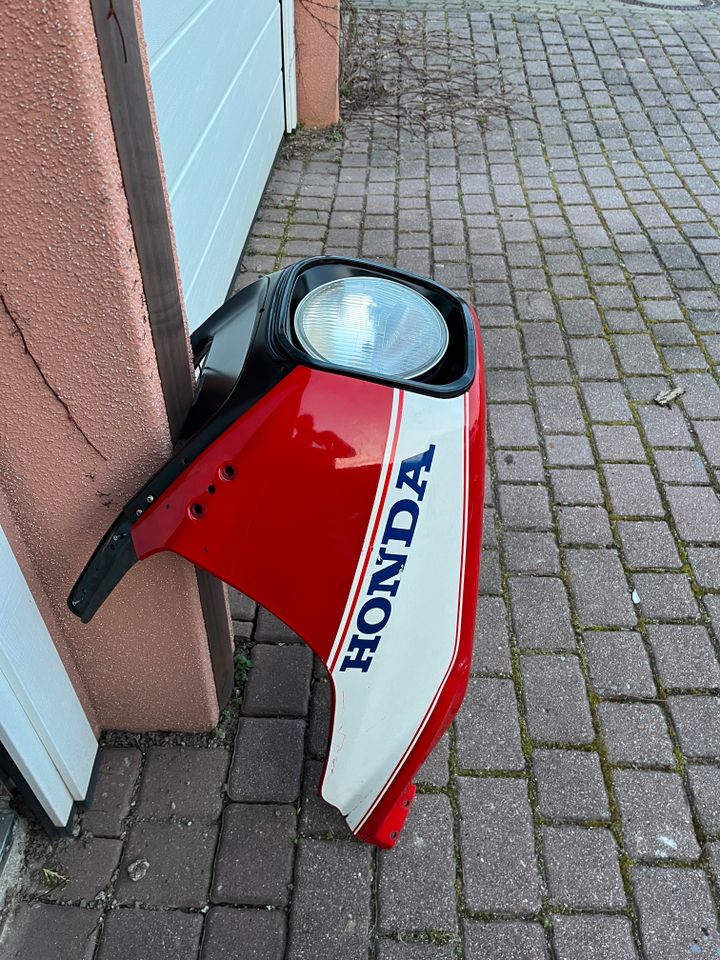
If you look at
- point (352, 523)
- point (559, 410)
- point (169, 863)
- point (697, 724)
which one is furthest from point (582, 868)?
point (559, 410)

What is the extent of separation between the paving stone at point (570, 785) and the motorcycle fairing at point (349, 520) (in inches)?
26.1

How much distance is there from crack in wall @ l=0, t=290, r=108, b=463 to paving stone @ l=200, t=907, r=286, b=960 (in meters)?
1.13

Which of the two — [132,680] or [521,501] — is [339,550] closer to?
[132,680]

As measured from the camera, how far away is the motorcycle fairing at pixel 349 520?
1.27m

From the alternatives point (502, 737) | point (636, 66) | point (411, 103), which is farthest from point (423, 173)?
point (502, 737)

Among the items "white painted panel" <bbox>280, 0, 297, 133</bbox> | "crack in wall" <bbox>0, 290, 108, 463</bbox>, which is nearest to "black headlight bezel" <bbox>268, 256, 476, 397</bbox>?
"crack in wall" <bbox>0, 290, 108, 463</bbox>

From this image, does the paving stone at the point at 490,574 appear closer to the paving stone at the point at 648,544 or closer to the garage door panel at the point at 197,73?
the paving stone at the point at 648,544

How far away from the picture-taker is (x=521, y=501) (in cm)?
283

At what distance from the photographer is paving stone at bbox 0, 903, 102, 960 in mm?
1710

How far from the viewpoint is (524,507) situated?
9.21ft

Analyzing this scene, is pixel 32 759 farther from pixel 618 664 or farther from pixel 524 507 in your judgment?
pixel 524 507

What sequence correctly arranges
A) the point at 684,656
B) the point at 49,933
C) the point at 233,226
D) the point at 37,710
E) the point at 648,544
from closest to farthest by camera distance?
the point at 37,710
the point at 49,933
the point at 684,656
the point at 648,544
the point at 233,226

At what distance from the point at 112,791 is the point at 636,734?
4.74ft

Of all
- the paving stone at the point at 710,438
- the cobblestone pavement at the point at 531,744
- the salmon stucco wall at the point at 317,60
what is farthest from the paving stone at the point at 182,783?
the salmon stucco wall at the point at 317,60
